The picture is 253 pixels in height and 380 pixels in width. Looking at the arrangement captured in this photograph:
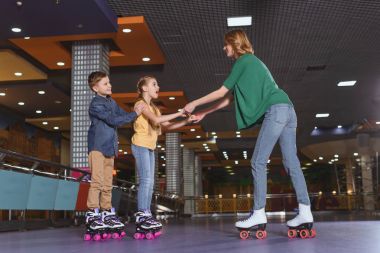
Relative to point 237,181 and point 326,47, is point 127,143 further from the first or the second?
point 237,181

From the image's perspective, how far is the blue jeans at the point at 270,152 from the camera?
3197mm

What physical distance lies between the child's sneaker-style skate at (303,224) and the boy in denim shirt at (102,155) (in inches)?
59.8

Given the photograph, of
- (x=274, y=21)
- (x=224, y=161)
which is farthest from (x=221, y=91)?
(x=224, y=161)

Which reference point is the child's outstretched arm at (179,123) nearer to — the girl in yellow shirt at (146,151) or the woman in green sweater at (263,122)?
the girl in yellow shirt at (146,151)

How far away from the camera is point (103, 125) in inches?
153

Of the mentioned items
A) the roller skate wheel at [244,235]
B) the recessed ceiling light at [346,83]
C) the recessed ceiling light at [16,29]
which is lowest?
the roller skate wheel at [244,235]

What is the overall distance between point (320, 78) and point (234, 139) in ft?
38.8

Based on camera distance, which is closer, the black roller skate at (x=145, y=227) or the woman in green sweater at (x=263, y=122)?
the woman in green sweater at (x=263, y=122)

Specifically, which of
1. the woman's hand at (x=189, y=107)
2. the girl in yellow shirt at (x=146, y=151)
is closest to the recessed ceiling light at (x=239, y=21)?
the girl in yellow shirt at (x=146, y=151)

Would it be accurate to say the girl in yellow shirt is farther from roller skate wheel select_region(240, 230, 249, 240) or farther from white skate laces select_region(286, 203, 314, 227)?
white skate laces select_region(286, 203, 314, 227)

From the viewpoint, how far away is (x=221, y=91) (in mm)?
3350

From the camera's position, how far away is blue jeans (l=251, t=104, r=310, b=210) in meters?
3.20

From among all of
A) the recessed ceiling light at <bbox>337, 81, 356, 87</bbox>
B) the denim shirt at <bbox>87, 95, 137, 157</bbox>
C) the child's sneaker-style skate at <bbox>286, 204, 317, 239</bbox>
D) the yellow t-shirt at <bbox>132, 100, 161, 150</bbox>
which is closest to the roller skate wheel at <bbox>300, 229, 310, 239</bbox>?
the child's sneaker-style skate at <bbox>286, 204, 317, 239</bbox>

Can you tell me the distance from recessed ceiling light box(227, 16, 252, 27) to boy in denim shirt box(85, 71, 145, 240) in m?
5.01
